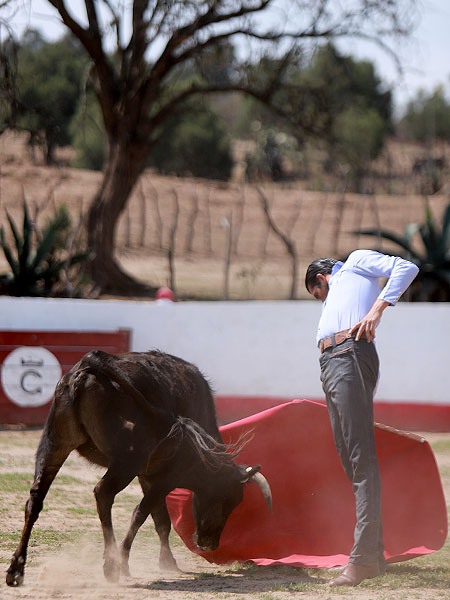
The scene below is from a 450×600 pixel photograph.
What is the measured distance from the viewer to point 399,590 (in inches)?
164

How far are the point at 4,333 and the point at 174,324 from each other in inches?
67.8

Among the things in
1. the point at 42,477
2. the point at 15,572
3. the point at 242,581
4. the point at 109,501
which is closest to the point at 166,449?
the point at 109,501

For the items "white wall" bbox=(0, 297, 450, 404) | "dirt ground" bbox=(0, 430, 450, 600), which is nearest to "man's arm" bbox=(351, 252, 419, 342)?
"dirt ground" bbox=(0, 430, 450, 600)

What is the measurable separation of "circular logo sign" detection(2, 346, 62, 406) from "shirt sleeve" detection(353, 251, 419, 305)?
530 centimetres

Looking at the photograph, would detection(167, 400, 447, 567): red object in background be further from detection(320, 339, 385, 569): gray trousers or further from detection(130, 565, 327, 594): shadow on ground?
detection(320, 339, 385, 569): gray trousers

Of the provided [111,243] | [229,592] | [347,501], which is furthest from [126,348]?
[111,243]

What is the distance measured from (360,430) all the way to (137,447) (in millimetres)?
1084

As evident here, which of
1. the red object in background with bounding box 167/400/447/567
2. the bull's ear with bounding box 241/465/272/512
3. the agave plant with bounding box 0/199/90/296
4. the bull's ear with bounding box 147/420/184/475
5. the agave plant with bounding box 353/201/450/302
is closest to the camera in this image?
the bull's ear with bounding box 147/420/184/475

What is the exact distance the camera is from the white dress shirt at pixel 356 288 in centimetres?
439

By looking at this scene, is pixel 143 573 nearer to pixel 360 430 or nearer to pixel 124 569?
→ pixel 124 569

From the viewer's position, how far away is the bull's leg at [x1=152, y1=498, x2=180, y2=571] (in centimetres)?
471

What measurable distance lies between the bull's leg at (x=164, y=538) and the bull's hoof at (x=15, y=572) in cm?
80

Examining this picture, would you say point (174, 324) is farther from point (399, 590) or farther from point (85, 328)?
point (399, 590)

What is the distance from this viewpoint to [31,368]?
9.13 metres
